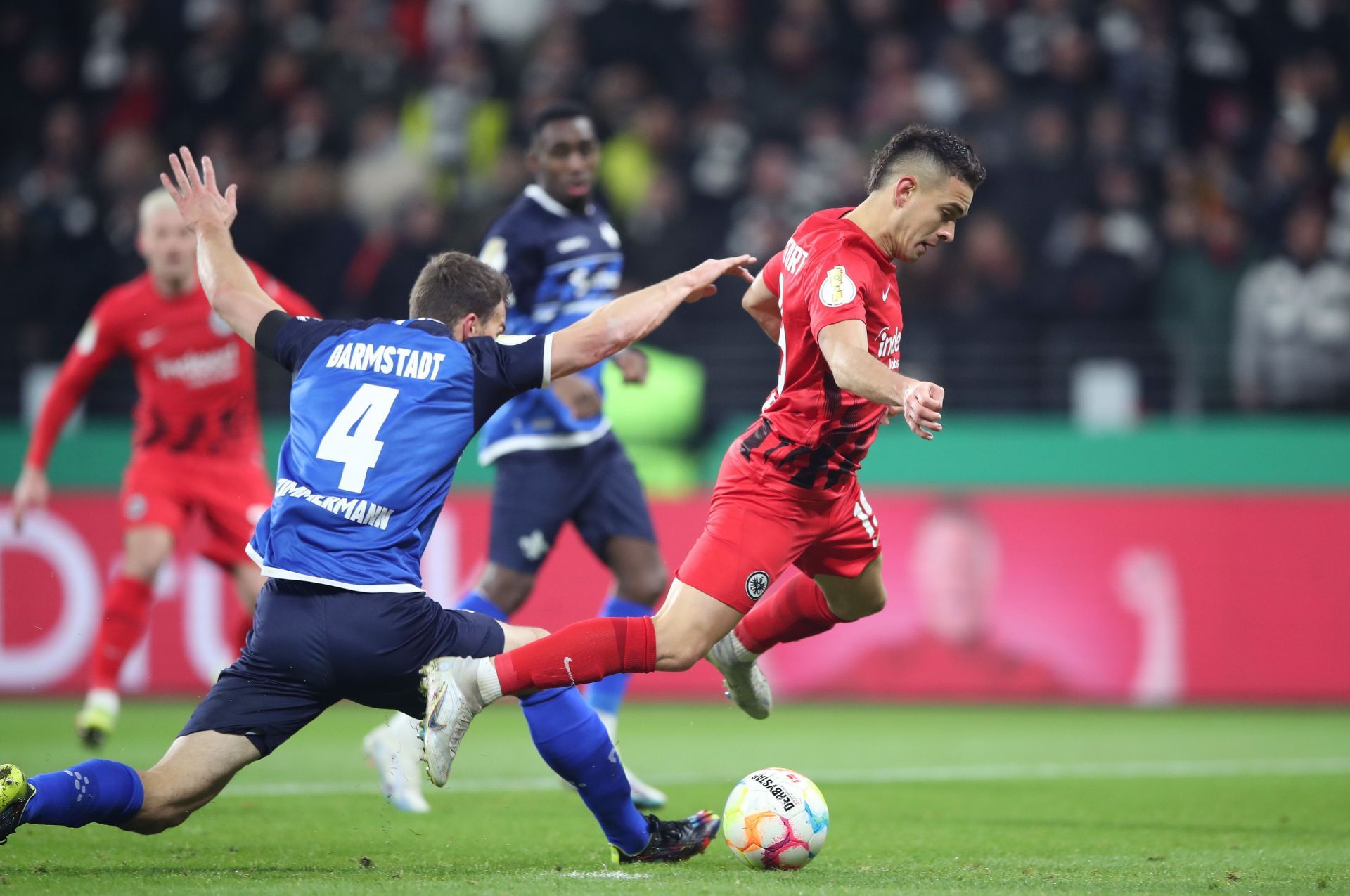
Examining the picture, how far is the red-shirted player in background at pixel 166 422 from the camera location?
8688 mm

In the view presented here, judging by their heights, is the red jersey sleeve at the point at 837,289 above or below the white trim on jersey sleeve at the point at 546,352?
above

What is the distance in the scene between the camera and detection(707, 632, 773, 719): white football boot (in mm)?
6426

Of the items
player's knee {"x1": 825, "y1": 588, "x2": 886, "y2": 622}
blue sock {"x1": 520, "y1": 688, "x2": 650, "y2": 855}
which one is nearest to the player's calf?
blue sock {"x1": 520, "y1": 688, "x2": 650, "y2": 855}

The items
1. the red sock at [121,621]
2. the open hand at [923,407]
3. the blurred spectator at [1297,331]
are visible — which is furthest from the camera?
the blurred spectator at [1297,331]

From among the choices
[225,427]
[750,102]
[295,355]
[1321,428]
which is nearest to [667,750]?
[225,427]

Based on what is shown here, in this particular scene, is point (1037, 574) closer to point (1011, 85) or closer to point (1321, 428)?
point (1321, 428)

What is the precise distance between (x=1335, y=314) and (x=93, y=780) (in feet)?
35.7

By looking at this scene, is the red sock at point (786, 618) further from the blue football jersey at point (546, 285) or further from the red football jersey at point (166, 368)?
the red football jersey at point (166, 368)

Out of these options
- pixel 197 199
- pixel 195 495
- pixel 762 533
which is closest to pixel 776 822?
pixel 762 533

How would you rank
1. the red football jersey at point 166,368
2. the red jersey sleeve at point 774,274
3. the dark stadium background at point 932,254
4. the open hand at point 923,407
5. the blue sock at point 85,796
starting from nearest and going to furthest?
the open hand at point 923,407 → the blue sock at point 85,796 → the red jersey sleeve at point 774,274 → the red football jersey at point 166,368 → the dark stadium background at point 932,254

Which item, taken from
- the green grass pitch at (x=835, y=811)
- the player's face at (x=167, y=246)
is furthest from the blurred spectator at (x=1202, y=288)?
the player's face at (x=167, y=246)

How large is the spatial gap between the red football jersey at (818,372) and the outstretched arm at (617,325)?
1.26ft

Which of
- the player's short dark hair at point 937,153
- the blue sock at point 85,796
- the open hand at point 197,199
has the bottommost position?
the blue sock at point 85,796

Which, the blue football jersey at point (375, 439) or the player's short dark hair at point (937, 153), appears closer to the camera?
the blue football jersey at point (375, 439)
